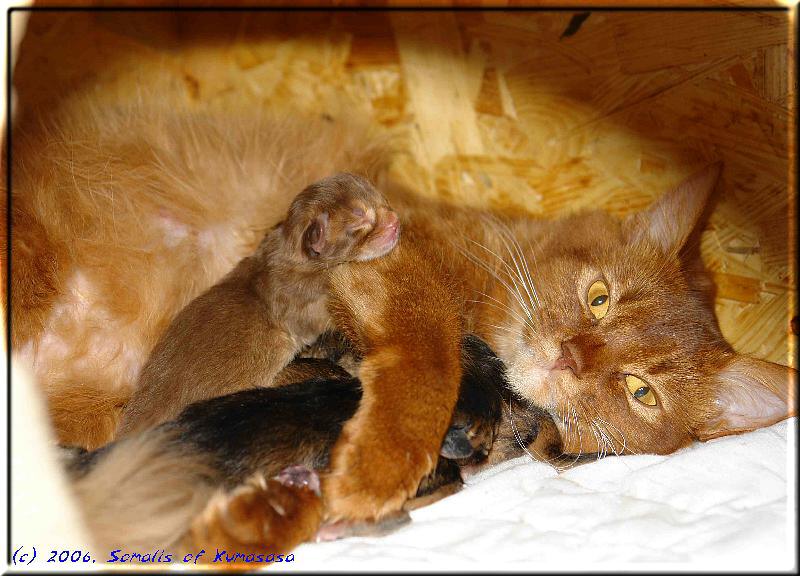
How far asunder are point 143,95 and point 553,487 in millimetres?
1984

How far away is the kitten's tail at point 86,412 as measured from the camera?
2029 millimetres

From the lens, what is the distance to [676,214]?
2.17m

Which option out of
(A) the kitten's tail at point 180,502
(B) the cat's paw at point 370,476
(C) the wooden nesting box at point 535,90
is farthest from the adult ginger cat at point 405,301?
(C) the wooden nesting box at point 535,90

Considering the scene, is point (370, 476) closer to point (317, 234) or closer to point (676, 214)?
point (317, 234)

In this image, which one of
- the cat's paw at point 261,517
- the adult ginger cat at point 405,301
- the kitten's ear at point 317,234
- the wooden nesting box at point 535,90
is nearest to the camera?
the cat's paw at point 261,517

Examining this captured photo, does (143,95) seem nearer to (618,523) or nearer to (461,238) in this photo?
(461,238)

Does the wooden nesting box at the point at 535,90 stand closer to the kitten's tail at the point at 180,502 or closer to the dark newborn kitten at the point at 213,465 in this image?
the dark newborn kitten at the point at 213,465

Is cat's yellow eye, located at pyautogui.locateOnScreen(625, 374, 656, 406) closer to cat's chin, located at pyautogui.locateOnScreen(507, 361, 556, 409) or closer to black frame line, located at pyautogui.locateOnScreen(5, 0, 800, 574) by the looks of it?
cat's chin, located at pyautogui.locateOnScreen(507, 361, 556, 409)

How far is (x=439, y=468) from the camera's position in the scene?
1733 mm

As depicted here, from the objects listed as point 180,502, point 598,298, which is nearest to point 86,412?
point 180,502

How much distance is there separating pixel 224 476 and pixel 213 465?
0.11 feet

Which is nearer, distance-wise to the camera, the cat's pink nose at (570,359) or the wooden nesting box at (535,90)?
the cat's pink nose at (570,359)

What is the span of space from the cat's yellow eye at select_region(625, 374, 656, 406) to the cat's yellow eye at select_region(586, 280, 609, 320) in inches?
7.7

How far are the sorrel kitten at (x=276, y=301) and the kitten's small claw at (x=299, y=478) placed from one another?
0.34 meters
